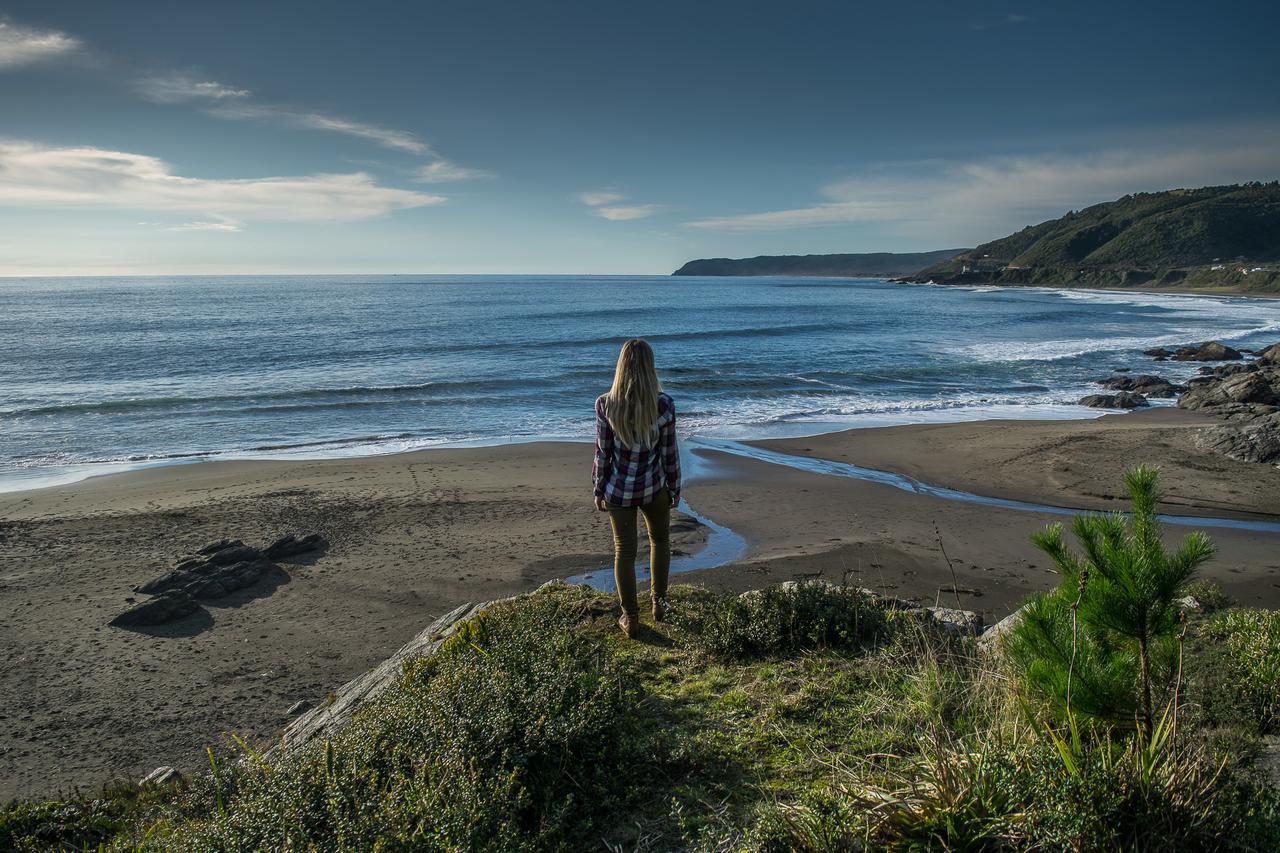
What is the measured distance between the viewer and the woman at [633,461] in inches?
186

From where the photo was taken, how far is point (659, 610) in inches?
210

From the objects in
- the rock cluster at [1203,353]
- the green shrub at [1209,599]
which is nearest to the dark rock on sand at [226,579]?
the green shrub at [1209,599]

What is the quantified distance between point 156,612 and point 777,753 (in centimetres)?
741

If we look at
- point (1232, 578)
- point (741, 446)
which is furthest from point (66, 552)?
point (1232, 578)

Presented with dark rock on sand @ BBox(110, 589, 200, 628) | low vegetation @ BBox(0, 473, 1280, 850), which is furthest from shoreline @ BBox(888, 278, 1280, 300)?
dark rock on sand @ BBox(110, 589, 200, 628)

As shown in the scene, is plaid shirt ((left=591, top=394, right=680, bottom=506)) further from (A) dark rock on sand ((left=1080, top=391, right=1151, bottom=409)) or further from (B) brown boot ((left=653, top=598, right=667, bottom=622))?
(A) dark rock on sand ((left=1080, top=391, right=1151, bottom=409))

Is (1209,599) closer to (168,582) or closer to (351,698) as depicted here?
(351,698)

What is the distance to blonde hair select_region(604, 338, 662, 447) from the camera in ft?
15.4

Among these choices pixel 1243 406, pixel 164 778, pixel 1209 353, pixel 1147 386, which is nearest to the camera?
pixel 164 778

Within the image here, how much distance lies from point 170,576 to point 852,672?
829 centimetres

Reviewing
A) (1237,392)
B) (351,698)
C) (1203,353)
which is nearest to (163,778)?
(351,698)

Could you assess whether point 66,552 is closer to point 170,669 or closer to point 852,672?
point 170,669

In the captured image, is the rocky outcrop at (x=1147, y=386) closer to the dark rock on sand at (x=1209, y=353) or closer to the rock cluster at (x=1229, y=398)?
the rock cluster at (x=1229, y=398)

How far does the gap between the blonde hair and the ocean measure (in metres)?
12.9
